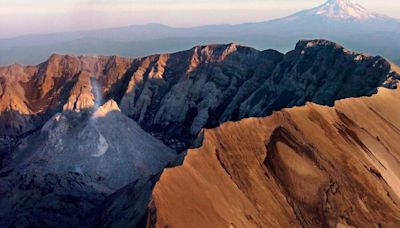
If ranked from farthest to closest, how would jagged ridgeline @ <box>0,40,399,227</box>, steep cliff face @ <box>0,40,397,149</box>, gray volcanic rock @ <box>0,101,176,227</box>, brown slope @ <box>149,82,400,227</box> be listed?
steep cliff face @ <box>0,40,397,149</box>, jagged ridgeline @ <box>0,40,399,227</box>, gray volcanic rock @ <box>0,101,176,227</box>, brown slope @ <box>149,82,400,227</box>

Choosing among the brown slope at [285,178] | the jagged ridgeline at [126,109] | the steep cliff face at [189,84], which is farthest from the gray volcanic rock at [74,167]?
the brown slope at [285,178]

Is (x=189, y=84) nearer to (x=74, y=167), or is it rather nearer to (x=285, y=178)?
(x=74, y=167)

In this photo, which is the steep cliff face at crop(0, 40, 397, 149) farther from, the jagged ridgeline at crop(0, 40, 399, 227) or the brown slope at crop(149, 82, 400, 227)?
the brown slope at crop(149, 82, 400, 227)

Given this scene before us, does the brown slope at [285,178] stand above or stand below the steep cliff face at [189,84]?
above

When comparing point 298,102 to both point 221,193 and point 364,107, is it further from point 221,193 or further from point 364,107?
point 221,193

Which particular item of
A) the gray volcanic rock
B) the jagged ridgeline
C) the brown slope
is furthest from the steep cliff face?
the brown slope

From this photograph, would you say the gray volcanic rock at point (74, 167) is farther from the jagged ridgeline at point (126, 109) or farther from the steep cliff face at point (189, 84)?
the steep cliff face at point (189, 84)
